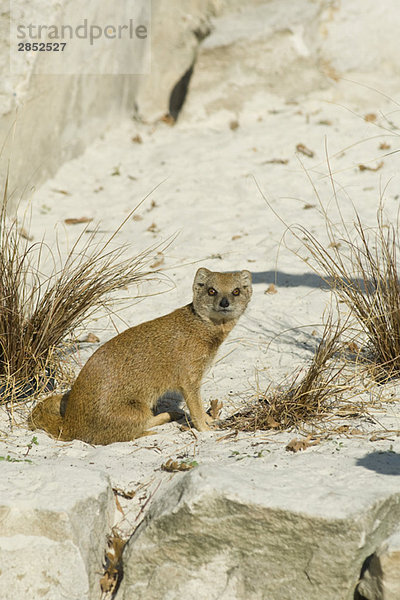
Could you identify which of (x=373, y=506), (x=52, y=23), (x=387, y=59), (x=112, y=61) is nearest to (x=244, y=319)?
(x=373, y=506)

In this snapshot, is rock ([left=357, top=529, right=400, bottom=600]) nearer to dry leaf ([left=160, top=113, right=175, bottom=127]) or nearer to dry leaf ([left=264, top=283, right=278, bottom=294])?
dry leaf ([left=264, top=283, right=278, bottom=294])

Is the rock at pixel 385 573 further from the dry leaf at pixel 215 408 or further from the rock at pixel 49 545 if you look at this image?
the dry leaf at pixel 215 408

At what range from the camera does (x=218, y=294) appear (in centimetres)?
538

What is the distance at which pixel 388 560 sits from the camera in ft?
11.6

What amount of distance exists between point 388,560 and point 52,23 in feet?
26.0

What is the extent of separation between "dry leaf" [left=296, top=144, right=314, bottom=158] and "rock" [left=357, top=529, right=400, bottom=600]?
721 centimetres

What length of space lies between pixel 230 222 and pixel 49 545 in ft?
18.7

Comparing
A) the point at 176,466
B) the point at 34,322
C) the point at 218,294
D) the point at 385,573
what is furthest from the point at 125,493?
the point at 34,322

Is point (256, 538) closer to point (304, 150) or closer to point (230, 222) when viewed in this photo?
point (230, 222)

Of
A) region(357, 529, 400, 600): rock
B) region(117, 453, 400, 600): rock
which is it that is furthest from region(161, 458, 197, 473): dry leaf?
region(357, 529, 400, 600): rock

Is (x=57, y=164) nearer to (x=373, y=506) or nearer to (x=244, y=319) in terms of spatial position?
(x=244, y=319)

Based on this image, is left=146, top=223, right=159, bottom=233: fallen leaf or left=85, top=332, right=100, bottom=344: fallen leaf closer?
left=85, top=332, right=100, bottom=344: fallen leaf

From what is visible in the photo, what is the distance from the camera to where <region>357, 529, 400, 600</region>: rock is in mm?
3547

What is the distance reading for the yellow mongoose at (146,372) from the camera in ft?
16.5
